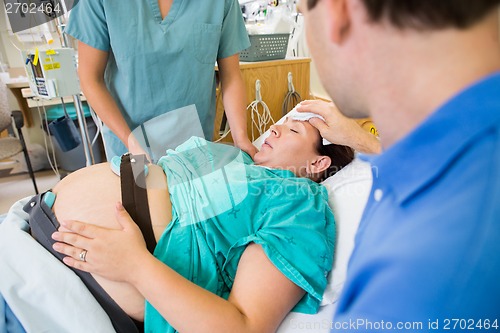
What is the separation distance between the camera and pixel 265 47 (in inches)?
80.7

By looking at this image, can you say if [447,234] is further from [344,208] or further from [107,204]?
[107,204]

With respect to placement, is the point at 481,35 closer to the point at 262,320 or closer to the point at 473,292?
the point at 473,292

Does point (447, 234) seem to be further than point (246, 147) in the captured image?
No

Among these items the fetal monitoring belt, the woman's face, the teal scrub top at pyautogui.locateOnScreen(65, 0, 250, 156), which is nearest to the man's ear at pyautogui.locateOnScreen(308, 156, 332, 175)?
the woman's face

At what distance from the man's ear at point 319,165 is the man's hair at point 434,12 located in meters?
0.98

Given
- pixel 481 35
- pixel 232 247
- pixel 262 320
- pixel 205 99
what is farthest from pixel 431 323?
pixel 205 99

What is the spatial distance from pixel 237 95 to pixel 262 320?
41.3 inches

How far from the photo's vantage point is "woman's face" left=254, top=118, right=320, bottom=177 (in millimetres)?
1368

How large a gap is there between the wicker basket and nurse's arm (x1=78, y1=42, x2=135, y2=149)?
89 centimetres

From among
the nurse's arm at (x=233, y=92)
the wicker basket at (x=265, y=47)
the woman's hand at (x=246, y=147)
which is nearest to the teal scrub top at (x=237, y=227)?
the woman's hand at (x=246, y=147)

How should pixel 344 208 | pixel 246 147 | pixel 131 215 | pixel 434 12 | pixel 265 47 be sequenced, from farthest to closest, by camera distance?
1. pixel 265 47
2. pixel 246 147
3. pixel 344 208
4. pixel 131 215
5. pixel 434 12

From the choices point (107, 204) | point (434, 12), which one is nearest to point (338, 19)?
point (434, 12)

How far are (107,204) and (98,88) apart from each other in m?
0.55

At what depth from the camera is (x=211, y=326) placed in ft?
2.53
